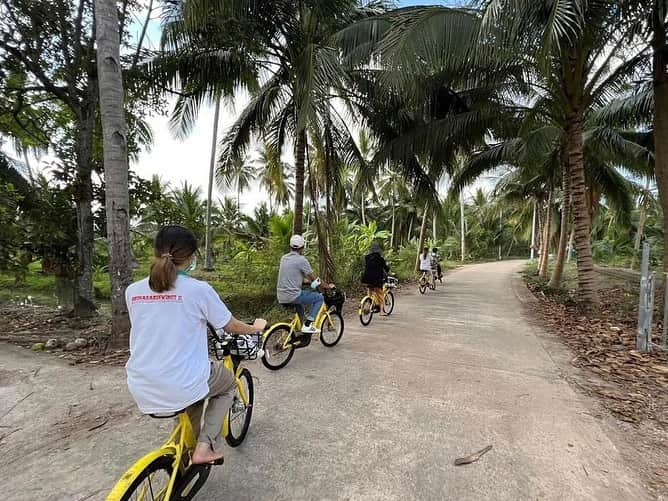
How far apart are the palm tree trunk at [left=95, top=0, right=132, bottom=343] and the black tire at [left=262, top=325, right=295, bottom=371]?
2.15 metres

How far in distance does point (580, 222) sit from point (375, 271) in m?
4.84

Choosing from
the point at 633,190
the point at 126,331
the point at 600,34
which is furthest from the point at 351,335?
the point at 633,190

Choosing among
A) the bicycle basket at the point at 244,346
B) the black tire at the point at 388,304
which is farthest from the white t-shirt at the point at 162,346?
the black tire at the point at 388,304

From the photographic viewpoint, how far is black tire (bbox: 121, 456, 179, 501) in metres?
1.66

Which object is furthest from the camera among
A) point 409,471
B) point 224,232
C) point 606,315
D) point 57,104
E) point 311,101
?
point 224,232

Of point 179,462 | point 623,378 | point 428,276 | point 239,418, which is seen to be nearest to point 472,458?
point 239,418

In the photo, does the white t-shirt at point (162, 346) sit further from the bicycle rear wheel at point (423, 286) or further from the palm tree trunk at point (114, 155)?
the bicycle rear wheel at point (423, 286)

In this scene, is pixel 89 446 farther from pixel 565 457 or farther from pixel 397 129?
pixel 397 129

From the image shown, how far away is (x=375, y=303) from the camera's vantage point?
24.5 feet

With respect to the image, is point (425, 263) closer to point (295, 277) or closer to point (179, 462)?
point (295, 277)

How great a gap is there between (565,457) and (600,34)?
803cm

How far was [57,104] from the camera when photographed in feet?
31.2

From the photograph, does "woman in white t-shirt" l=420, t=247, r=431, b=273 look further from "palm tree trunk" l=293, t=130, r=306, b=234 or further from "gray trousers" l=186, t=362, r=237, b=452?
"gray trousers" l=186, t=362, r=237, b=452

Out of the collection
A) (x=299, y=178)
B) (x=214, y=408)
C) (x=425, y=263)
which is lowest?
(x=214, y=408)
